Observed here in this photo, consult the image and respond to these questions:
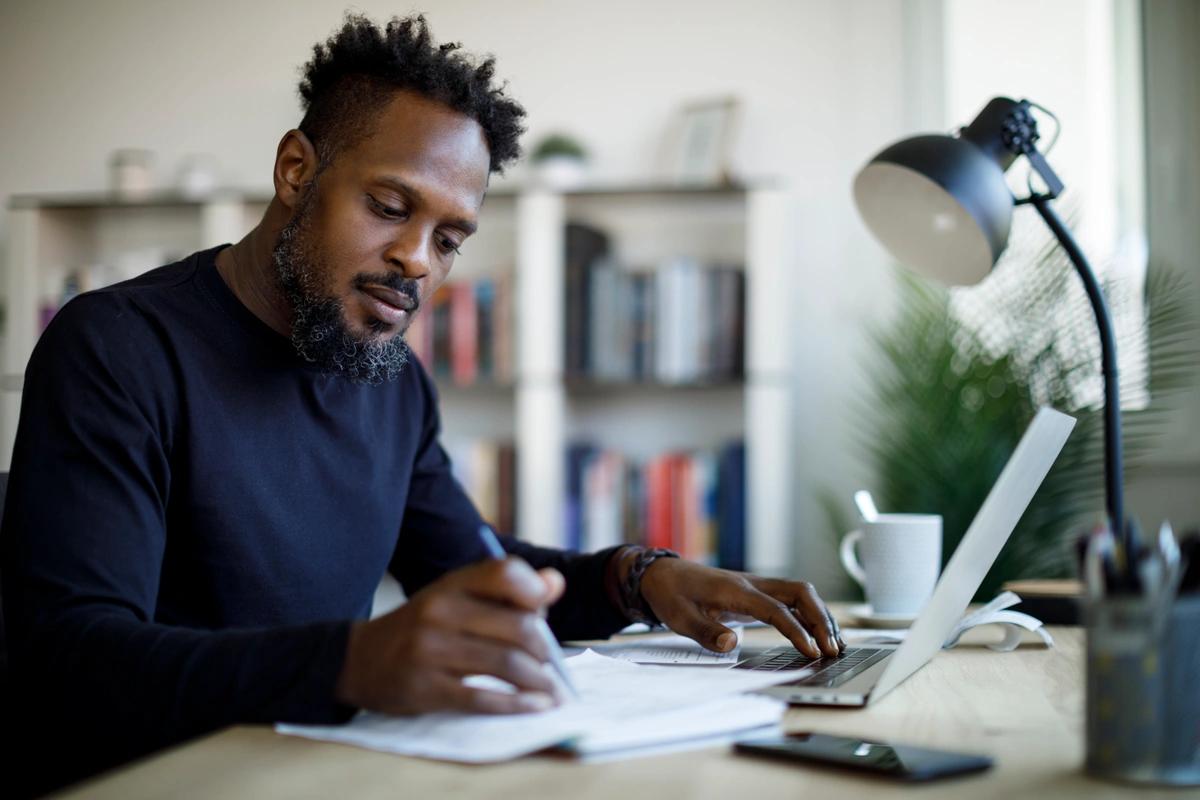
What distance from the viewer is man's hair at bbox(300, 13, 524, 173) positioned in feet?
4.32

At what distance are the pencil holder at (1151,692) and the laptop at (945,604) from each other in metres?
0.17

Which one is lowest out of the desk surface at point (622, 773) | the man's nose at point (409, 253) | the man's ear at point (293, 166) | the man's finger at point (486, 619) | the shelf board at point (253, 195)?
the desk surface at point (622, 773)

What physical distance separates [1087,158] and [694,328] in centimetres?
108

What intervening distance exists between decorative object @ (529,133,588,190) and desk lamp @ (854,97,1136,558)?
1.76 meters

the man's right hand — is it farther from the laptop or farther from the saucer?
the saucer

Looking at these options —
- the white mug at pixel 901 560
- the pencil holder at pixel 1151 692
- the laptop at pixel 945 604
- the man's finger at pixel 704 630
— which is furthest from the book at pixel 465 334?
the pencil holder at pixel 1151 692

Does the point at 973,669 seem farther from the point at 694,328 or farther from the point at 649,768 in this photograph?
the point at 694,328

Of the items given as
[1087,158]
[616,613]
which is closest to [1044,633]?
[616,613]

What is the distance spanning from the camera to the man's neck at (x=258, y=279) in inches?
50.6

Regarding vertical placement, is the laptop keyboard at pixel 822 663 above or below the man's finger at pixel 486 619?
below

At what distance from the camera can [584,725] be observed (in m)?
0.73

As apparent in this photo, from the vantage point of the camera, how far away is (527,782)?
64 centimetres

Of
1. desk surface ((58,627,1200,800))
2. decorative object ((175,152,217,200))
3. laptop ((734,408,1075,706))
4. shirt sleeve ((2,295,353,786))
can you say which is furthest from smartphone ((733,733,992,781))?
decorative object ((175,152,217,200))

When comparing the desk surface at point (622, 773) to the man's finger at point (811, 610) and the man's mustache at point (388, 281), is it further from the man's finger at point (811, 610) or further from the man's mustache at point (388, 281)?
the man's mustache at point (388, 281)
